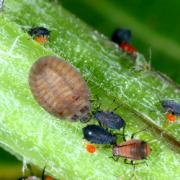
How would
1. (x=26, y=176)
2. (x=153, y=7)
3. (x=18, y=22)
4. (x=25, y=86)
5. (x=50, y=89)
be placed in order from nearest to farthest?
(x=50, y=89) < (x=25, y=86) < (x=18, y=22) < (x=26, y=176) < (x=153, y=7)

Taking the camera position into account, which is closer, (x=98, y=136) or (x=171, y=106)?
(x=98, y=136)

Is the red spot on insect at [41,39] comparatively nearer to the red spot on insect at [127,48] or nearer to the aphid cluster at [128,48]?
the aphid cluster at [128,48]

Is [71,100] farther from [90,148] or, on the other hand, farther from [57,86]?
[90,148]

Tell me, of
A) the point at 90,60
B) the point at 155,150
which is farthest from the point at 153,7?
the point at 155,150

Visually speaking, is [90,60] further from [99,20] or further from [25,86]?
[99,20]

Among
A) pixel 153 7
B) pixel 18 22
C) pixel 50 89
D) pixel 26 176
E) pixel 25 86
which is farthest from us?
pixel 153 7

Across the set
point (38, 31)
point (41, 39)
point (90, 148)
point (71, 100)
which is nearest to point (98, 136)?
point (90, 148)
